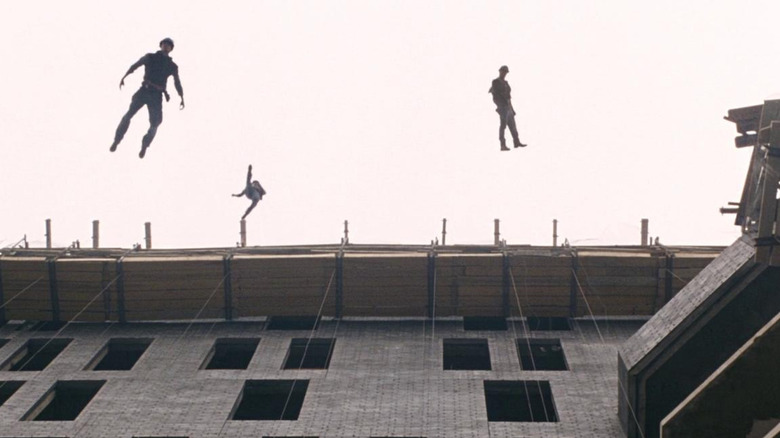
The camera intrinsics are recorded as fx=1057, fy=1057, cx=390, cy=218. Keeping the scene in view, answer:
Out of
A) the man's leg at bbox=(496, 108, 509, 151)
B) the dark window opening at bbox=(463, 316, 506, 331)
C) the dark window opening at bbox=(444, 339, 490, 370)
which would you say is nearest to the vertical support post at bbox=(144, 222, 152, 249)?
the dark window opening at bbox=(463, 316, 506, 331)

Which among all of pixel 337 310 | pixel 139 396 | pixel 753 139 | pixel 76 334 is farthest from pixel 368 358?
pixel 753 139

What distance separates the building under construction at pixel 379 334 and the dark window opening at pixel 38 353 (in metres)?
0.06

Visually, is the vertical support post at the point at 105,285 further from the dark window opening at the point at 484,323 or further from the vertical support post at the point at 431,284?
the dark window opening at the point at 484,323

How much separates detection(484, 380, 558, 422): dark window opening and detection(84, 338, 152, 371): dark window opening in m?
9.58

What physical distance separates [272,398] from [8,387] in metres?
6.54

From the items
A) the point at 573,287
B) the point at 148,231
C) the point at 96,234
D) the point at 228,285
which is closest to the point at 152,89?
the point at 228,285

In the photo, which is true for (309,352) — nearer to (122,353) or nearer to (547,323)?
(122,353)

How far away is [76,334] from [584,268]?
46.1 ft

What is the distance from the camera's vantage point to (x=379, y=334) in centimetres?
2823

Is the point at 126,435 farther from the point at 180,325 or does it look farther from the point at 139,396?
the point at 180,325

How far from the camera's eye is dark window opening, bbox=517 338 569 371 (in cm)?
2745

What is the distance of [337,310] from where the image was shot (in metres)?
29.2

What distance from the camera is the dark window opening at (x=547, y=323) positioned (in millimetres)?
28953

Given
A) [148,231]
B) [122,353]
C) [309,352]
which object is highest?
[148,231]
